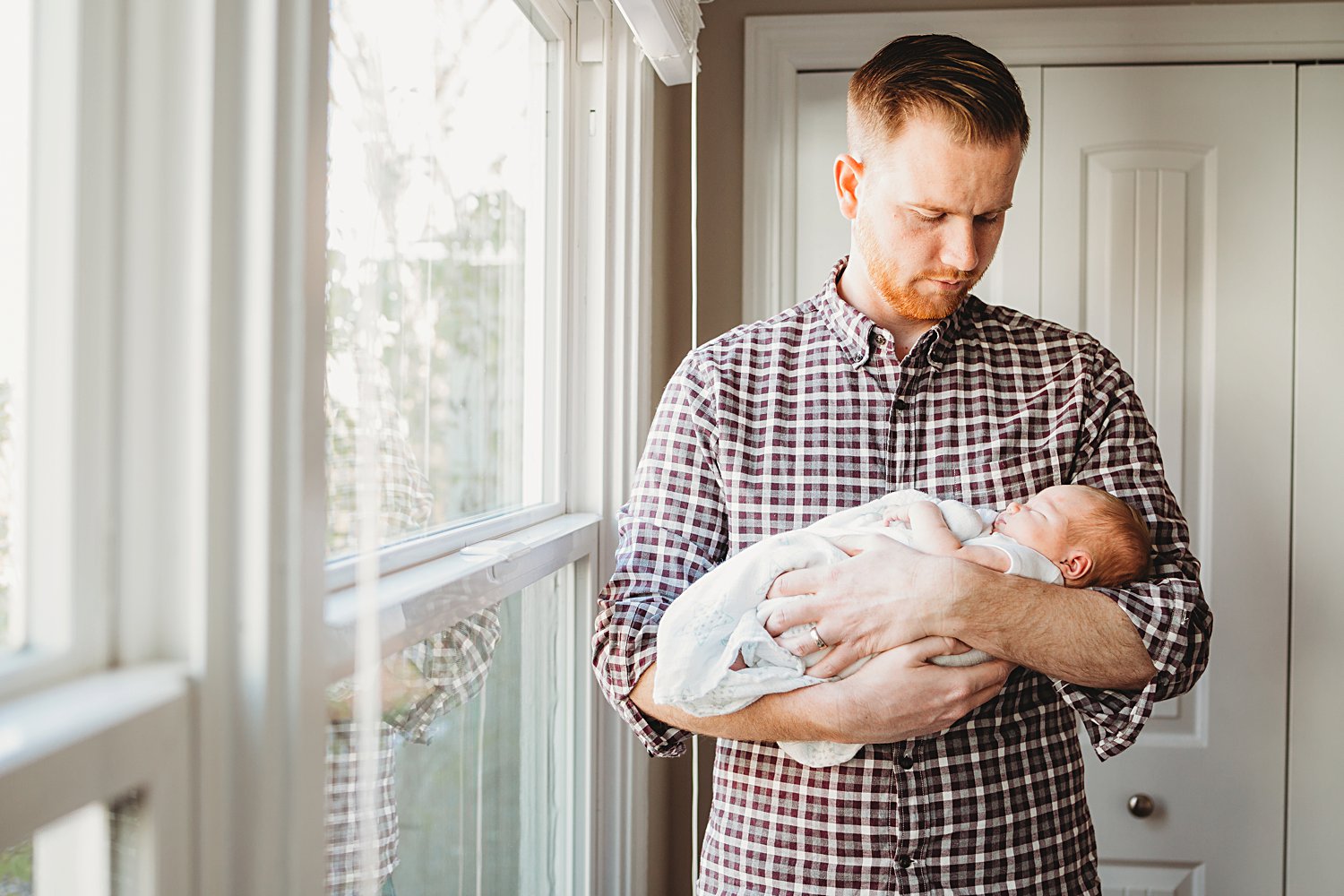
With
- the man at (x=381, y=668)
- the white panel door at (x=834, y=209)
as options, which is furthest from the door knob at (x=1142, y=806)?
the man at (x=381, y=668)

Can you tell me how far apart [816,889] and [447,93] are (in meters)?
0.93

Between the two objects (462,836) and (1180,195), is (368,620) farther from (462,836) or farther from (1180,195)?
(1180,195)

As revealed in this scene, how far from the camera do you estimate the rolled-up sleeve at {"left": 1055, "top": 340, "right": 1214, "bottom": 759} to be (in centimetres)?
105

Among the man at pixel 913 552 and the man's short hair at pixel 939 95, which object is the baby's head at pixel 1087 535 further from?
the man's short hair at pixel 939 95

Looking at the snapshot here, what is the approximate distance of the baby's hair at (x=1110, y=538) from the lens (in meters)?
1.09

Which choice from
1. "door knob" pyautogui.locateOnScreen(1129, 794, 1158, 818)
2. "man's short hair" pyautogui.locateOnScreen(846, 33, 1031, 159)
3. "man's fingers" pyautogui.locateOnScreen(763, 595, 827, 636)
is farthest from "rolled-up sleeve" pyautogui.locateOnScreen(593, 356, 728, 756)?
"door knob" pyautogui.locateOnScreen(1129, 794, 1158, 818)

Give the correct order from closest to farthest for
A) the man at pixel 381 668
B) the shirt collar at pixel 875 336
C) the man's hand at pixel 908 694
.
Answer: the man at pixel 381 668 < the man's hand at pixel 908 694 < the shirt collar at pixel 875 336

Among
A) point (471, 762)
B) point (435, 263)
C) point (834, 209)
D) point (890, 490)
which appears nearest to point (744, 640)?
point (890, 490)

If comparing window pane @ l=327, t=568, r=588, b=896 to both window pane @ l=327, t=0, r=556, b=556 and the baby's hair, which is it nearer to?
window pane @ l=327, t=0, r=556, b=556

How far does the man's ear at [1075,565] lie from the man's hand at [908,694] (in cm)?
16

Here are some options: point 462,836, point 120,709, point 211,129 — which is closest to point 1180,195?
point 462,836

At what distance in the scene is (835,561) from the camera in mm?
1062

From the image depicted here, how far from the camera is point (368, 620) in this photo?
0.76m

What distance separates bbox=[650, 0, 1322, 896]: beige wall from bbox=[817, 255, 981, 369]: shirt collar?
890 millimetres
